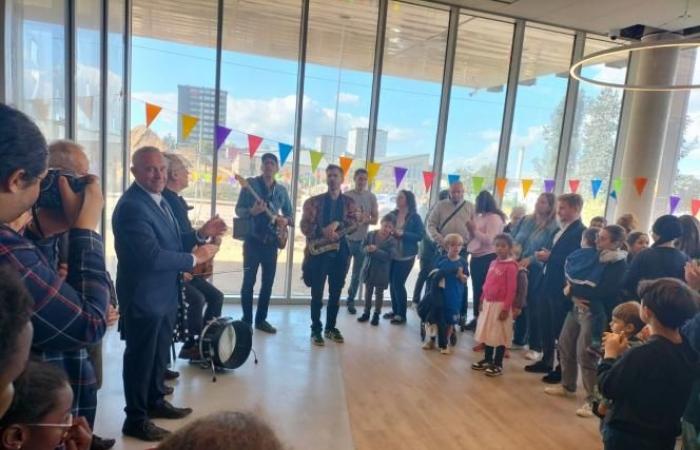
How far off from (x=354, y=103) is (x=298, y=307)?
8.25 ft

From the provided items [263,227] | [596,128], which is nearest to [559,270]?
[263,227]

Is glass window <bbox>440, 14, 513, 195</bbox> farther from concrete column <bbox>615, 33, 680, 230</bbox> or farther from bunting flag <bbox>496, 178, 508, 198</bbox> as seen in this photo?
concrete column <bbox>615, 33, 680, 230</bbox>

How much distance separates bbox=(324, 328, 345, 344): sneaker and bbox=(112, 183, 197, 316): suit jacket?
2.02 meters

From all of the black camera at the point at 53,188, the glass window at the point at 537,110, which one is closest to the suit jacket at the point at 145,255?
the black camera at the point at 53,188

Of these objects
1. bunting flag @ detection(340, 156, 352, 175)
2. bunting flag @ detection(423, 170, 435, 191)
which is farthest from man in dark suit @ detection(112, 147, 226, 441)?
bunting flag @ detection(423, 170, 435, 191)

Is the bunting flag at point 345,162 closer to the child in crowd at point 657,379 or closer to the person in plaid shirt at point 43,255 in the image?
the child in crowd at point 657,379

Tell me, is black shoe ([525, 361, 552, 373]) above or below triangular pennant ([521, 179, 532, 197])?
below

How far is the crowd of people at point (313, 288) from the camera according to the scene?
102 cm

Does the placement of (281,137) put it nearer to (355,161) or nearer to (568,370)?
(355,161)

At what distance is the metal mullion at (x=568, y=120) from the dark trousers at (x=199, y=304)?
4.87 metres

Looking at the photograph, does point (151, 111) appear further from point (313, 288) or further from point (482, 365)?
point (482, 365)

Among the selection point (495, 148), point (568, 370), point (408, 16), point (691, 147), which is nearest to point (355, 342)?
point (568, 370)

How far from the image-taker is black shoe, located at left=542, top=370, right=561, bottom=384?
145 inches

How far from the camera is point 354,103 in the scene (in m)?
5.48
